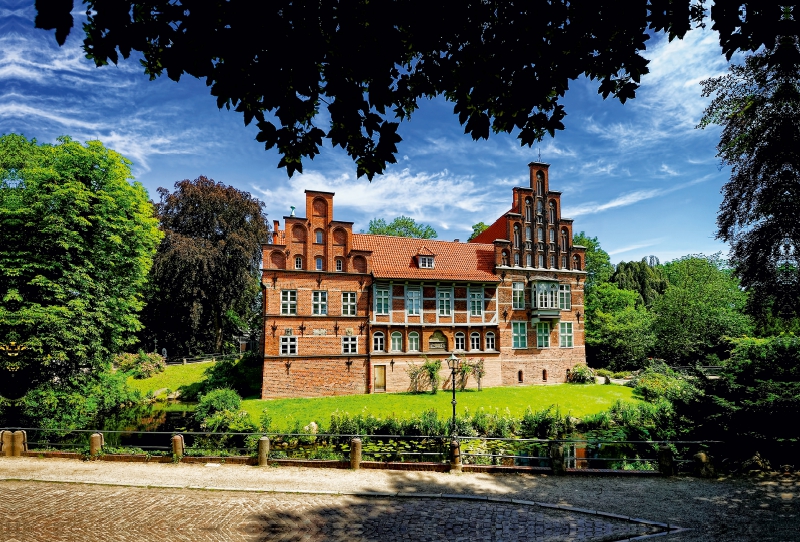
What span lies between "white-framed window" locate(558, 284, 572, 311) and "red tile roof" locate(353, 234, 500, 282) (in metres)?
5.40

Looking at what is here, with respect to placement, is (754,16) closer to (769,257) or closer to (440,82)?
(440,82)

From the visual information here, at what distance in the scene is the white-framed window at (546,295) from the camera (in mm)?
29156

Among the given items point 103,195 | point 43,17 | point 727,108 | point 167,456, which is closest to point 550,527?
point 43,17

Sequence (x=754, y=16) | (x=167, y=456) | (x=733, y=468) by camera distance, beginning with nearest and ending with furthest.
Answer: (x=754, y=16) < (x=733, y=468) < (x=167, y=456)

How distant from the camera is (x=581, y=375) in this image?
2886 centimetres

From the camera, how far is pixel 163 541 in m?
7.26

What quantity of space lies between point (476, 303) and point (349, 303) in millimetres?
8622

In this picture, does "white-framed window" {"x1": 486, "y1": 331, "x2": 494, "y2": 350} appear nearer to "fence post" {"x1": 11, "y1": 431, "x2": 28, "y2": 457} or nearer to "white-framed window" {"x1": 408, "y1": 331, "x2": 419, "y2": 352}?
"white-framed window" {"x1": 408, "y1": 331, "x2": 419, "y2": 352}

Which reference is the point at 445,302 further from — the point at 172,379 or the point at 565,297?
the point at 172,379

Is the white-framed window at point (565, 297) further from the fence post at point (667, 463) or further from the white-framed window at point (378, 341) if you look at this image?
the fence post at point (667, 463)

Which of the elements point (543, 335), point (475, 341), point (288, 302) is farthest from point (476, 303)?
point (288, 302)

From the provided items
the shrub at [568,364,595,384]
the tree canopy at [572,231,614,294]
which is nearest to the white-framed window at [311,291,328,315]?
the shrub at [568,364,595,384]

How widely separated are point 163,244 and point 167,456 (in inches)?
975

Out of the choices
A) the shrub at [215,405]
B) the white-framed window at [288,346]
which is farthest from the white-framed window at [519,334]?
the shrub at [215,405]
